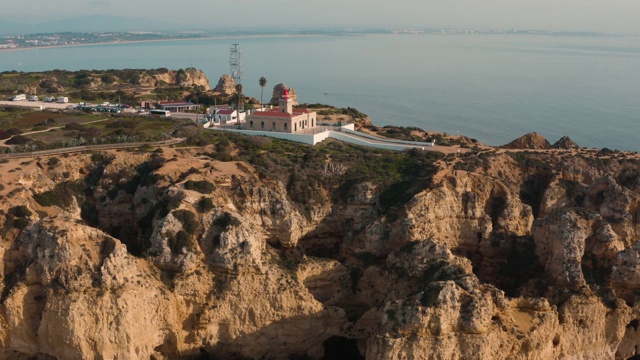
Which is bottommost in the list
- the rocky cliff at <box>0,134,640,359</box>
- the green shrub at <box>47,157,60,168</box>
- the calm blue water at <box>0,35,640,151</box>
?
the calm blue water at <box>0,35,640,151</box>

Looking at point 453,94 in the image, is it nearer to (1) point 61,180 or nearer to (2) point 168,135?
(2) point 168,135

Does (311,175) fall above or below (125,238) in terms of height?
above

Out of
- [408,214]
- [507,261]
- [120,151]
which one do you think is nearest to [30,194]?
[120,151]

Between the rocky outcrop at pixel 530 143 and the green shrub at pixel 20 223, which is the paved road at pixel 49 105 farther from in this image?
the green shrub at pixel 20 223

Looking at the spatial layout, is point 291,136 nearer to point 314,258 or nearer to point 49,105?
point 314,258

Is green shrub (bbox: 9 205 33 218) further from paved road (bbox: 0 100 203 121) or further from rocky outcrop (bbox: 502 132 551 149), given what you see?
rocky outcrop (bbox: 502 132 551 149)

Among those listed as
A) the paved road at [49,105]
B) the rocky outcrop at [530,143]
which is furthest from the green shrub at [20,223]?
the rocky outcrop at [530,143]

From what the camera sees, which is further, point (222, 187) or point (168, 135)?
point (168, 135)

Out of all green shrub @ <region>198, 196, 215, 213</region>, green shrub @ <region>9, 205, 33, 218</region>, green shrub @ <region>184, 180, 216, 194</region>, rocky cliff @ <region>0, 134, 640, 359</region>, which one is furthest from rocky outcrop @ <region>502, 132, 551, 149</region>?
green shrub @ <region>9, 205, 33, 218</region>
